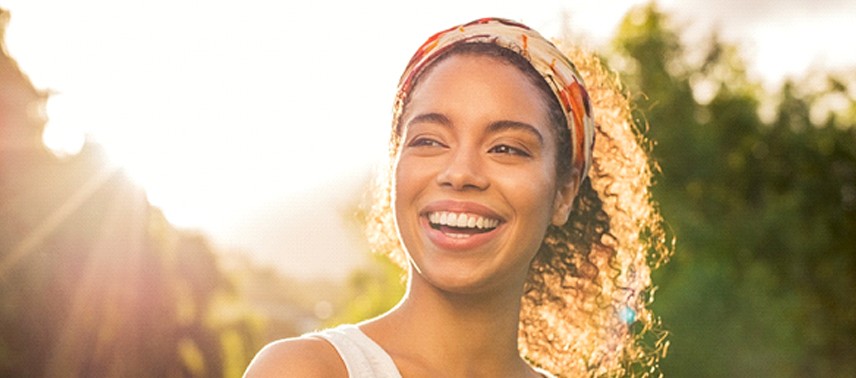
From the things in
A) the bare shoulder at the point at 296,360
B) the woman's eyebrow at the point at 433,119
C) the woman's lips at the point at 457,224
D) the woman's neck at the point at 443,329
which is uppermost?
the woman's eyebrow at the point at 433,119

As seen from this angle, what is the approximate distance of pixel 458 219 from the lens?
3428mm

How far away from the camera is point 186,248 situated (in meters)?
19.5

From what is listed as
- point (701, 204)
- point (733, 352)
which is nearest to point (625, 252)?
point (733, 352)

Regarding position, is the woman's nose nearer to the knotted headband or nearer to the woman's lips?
the woman's lips

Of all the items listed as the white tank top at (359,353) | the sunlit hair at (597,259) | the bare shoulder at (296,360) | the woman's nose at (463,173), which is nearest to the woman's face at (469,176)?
the woman's nose at (463,173)

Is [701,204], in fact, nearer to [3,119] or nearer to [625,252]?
[3,119]

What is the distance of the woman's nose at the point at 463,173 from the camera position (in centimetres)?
339

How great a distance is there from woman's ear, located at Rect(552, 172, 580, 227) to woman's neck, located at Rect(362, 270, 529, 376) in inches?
12.1

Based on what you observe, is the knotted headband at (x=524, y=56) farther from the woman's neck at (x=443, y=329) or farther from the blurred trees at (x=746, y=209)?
the blurred trees at (x=746, y=209)

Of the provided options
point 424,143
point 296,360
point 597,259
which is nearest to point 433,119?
point 424,143

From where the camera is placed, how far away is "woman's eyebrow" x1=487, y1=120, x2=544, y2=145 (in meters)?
3.48

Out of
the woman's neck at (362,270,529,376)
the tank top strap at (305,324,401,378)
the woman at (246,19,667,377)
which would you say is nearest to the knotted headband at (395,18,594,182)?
the woman at (246,19,667,377)

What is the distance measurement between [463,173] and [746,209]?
31.3m

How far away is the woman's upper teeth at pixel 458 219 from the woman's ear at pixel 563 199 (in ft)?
1.49
